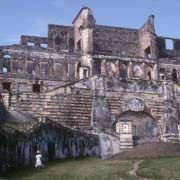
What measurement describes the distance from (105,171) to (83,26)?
41.9 m

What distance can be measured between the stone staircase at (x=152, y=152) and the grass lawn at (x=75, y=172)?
13.9 ft

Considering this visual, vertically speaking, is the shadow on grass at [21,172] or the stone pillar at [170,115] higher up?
the stone pillar at [170,115]

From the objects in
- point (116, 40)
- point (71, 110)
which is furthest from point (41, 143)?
point (116, 40)

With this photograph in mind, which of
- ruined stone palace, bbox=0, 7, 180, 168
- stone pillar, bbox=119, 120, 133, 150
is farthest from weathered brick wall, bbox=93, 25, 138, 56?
stone pillar, bbox=119, 120, 133, 150

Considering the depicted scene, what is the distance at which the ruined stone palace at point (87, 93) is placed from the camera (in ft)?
81.5

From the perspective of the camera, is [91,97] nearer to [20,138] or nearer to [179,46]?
[20,138]

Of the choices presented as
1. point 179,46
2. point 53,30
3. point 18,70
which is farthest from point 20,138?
point 179,46

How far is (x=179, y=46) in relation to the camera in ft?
226

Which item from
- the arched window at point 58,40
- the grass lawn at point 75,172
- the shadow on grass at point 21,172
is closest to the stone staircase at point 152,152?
the grass lawn at point 75,172

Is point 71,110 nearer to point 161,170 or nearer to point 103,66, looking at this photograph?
point 161,170

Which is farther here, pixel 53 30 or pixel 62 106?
pixel 53 30

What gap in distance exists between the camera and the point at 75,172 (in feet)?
60.1

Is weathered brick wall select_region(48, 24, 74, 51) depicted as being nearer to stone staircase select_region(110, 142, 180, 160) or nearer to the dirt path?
stone staircase select_region(110, 142, 180, 160)

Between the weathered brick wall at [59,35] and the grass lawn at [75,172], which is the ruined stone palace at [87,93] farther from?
the grass lawn at [75,172]
